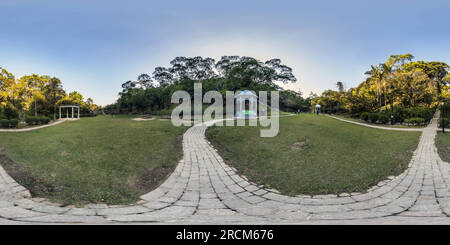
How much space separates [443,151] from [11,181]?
13.1 m

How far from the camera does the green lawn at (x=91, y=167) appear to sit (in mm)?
3784

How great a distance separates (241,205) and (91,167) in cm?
401

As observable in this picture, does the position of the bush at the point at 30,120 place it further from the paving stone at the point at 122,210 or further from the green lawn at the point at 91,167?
the paving stone at the point at 122,210

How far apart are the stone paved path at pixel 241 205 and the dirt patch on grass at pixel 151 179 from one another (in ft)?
0.63

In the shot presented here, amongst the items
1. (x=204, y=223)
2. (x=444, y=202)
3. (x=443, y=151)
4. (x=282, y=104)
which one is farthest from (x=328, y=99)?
(x=204, y=223)

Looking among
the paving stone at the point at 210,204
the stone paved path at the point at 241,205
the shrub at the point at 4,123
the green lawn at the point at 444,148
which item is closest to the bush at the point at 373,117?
Answer: the green lawn at the point at 444,148

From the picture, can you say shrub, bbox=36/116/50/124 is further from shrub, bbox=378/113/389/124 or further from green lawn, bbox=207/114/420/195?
shrub, bbox=378/113/389/124

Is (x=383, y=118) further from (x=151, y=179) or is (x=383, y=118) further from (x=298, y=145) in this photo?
(x=151, y=179)

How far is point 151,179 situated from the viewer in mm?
4703

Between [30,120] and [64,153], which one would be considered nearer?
[64,153]

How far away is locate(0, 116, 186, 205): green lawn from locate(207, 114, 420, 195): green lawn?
227 centimetres

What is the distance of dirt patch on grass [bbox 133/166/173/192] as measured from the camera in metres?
4.27

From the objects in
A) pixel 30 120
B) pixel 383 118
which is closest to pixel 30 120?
pixel 30 120

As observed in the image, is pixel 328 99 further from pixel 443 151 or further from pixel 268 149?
pixel 268 149
